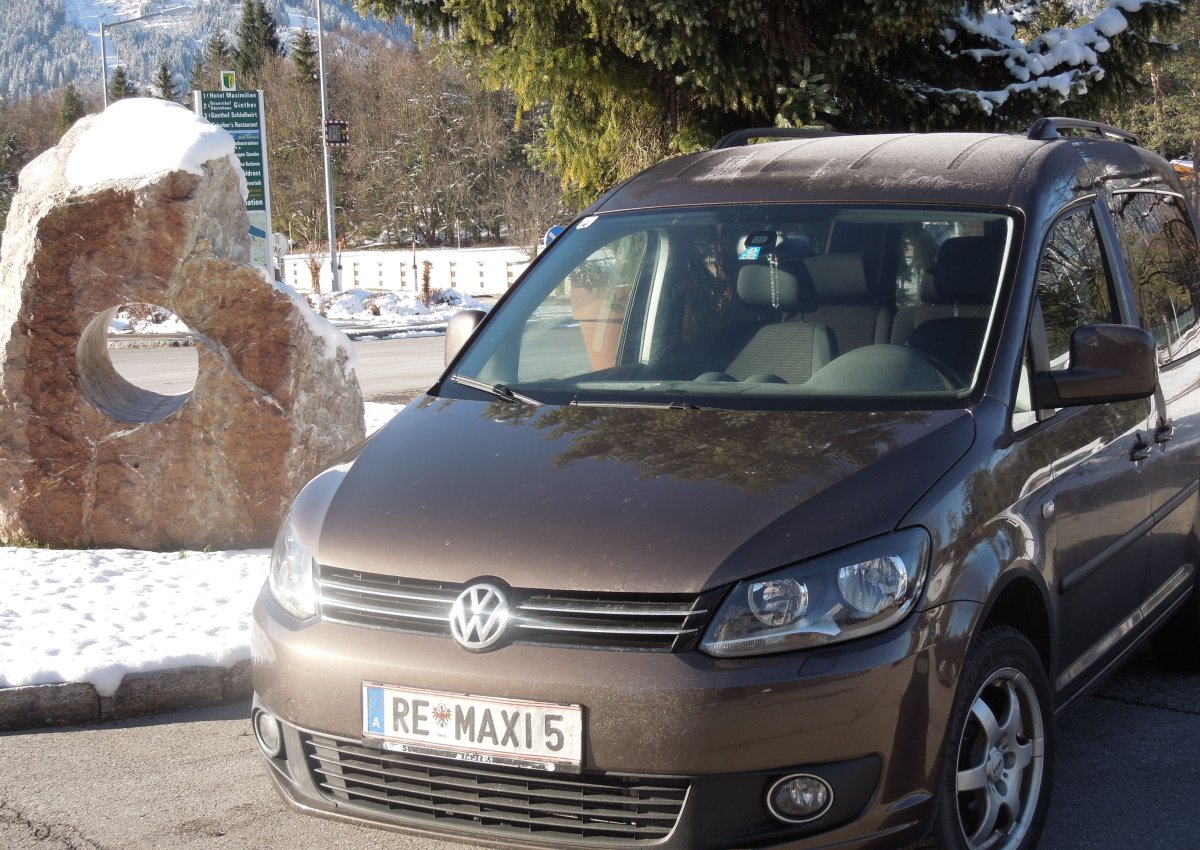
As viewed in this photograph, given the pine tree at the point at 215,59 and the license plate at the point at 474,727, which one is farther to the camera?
the pine tree at the point at 215,59

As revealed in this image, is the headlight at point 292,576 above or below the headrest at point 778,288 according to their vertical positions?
below

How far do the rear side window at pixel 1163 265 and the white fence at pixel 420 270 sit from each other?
40312mm

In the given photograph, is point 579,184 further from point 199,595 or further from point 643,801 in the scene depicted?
point 643,801

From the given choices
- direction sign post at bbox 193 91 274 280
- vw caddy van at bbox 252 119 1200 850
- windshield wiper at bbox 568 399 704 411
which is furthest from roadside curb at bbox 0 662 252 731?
direction sign post at bbox 193 91 274 280

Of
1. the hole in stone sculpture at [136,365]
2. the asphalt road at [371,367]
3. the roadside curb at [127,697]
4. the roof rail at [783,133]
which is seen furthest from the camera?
the asphalt road at [371,367]

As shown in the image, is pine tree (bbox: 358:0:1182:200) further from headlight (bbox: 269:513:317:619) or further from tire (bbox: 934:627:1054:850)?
tire (bbox: 934:627:1054:850)

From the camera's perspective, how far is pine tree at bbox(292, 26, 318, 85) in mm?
74688

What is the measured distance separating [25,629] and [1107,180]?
432cm

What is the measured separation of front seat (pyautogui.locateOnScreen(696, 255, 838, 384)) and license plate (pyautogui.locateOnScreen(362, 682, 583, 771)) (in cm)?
134

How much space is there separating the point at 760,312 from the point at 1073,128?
1.80 metres

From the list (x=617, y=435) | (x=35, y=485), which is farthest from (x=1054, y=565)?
(x=35, y=485)

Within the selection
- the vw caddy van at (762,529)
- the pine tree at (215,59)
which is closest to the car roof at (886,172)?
the vw caddy van at (762,529)

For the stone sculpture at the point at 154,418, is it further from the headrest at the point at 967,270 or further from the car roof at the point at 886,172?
the headrest at the point at 967,270

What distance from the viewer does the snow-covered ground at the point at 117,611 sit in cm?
499
